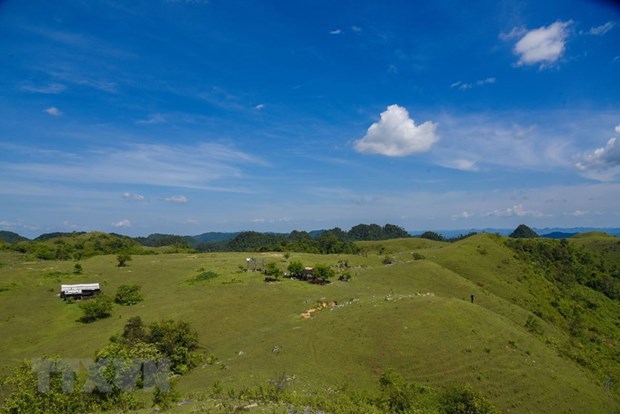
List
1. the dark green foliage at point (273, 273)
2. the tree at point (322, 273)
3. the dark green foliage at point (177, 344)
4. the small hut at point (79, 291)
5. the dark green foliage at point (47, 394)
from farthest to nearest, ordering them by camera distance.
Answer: the dark green foliage at point (273, 273)
the tree at point (322, 273)
the small hut at point (79, 291)
the dark green foliage at point (177, 344)
the dark green foliage at point (47, 394)

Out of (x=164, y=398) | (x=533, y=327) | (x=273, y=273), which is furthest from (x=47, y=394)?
(x=533, y=327)

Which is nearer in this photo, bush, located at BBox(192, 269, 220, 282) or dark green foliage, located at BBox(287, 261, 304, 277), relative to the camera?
bush, located at BBox(192, 269, 220, 282)

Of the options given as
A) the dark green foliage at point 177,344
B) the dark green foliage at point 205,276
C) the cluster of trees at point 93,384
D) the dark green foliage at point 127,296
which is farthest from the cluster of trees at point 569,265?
the cluster of trees at point 93,384

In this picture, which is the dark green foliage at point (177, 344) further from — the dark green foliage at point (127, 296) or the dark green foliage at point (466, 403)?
the dark green foliage at point (466, 403)

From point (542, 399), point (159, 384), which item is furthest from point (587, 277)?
point (159, 384)

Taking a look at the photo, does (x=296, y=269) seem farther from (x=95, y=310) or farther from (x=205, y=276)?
(x=95, y=310)

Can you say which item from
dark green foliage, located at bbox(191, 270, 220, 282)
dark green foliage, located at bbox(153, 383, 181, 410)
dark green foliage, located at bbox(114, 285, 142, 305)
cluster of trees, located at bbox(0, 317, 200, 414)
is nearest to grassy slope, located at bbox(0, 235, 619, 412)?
dark green foliage, located at bbox(114, 285, 142, 305)

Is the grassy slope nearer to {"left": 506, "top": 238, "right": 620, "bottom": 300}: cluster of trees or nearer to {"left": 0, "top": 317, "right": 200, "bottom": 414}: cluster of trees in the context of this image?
{"left": 0, "top": 317, "right": 200, "bottom": 414}: cluster of trees
